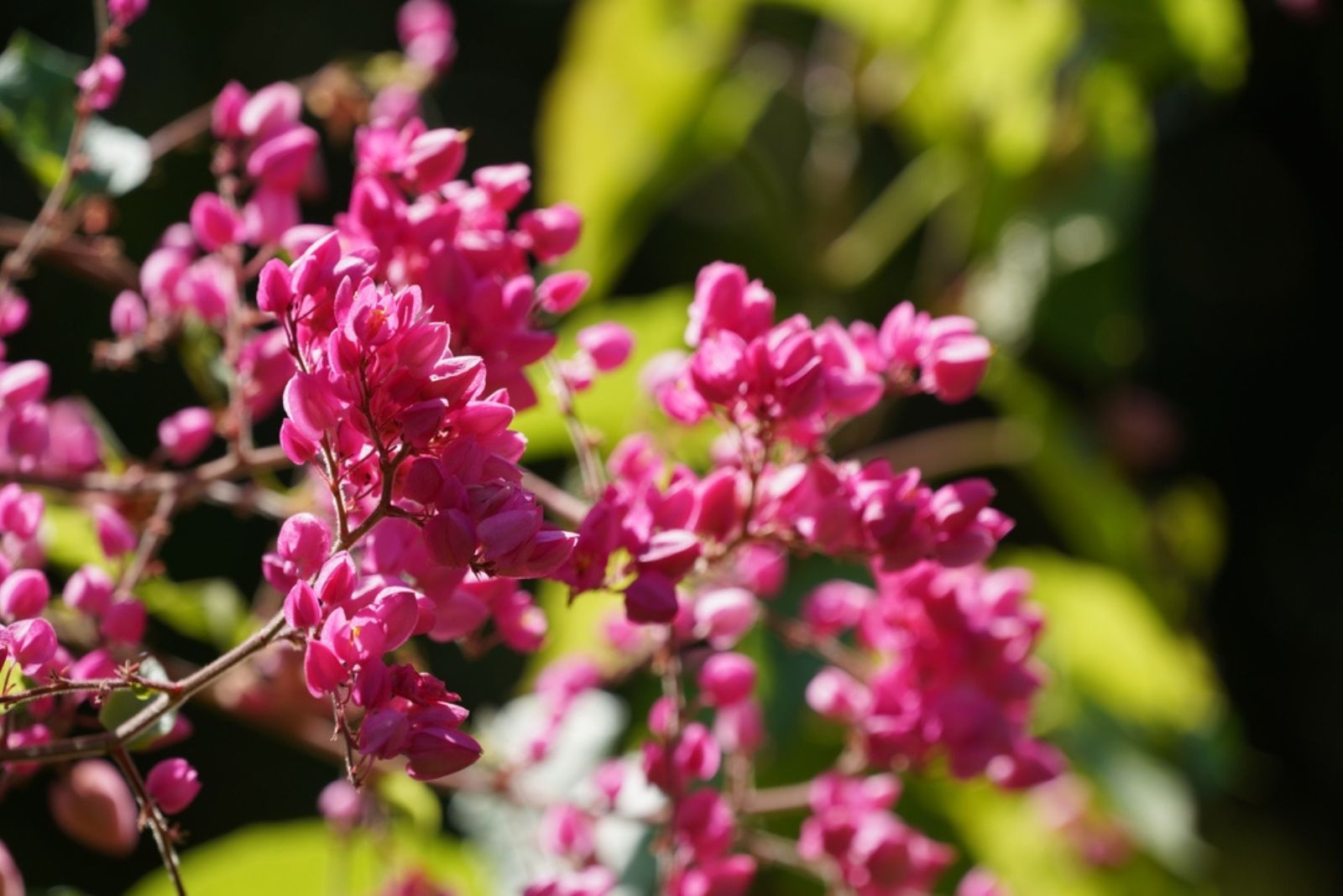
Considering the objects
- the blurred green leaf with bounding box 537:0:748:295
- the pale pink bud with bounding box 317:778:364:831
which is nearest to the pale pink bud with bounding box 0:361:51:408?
the pale pink bud with bounding box 317:778:364:831

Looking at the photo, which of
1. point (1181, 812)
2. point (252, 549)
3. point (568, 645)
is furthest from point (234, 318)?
point (252, 549)

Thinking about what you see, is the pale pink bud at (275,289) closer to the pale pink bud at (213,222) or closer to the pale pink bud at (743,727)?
the pale pink bud at (213,222)

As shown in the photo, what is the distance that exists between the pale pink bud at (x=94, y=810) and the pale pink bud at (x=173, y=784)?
0.11m

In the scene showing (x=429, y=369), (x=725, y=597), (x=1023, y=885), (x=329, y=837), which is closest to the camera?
(x=429, y=369)

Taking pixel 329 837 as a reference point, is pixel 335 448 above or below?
above

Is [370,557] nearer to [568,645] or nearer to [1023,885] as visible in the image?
[568,645]

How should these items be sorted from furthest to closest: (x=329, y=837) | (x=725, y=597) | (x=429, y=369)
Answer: (x=329, y=837) → (x=725, y=597) → (x=429, y=369)

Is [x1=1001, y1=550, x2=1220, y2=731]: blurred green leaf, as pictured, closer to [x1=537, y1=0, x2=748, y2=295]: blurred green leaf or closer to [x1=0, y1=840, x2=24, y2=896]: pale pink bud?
[x1=537, y1=0, x2=748, y2=295]: blurred green leaf

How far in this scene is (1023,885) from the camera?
891 mm

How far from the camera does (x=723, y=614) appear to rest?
404mm

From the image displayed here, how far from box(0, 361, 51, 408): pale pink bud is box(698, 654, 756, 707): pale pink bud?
0.23m

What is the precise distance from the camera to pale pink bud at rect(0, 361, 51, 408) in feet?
1.29

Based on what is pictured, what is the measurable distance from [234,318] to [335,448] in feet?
Result: 0.51

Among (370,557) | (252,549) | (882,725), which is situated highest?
(370,557)
